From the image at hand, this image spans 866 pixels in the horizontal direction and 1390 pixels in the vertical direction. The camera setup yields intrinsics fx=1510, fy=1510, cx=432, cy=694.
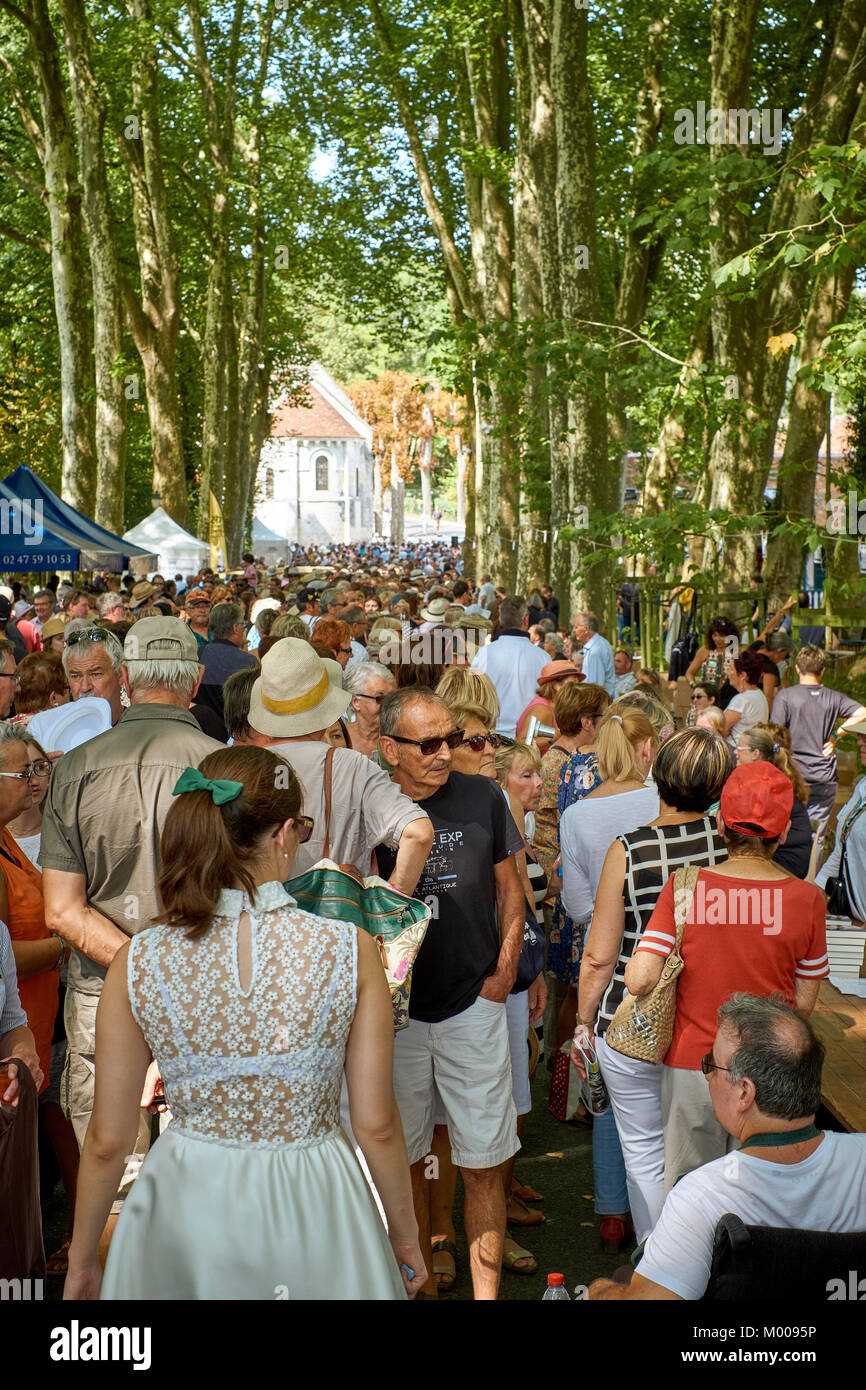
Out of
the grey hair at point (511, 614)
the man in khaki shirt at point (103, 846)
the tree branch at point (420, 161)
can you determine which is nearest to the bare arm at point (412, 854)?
the man in khaki shirt at point (103, 846)

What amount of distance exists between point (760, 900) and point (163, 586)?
50.8ft

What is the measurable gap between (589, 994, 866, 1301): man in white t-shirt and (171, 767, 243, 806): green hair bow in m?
1.28

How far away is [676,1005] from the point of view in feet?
14.6

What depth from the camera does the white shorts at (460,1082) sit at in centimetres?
480

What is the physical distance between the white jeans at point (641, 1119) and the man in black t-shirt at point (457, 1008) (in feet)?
1.25

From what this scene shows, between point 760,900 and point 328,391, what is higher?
point 328,391

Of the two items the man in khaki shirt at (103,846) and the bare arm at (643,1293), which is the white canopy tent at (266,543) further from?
the bare arm at (643,1293)

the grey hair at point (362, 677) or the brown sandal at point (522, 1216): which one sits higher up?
the grey hair at point (362, 677)

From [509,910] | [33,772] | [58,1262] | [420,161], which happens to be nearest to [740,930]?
[509,910]

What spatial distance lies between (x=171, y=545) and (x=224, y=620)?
17675 mm

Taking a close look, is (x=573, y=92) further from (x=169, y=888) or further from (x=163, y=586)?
(x=169, y=888)

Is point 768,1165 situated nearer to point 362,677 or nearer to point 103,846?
point 103,846

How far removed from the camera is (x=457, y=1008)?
15.7 feet
